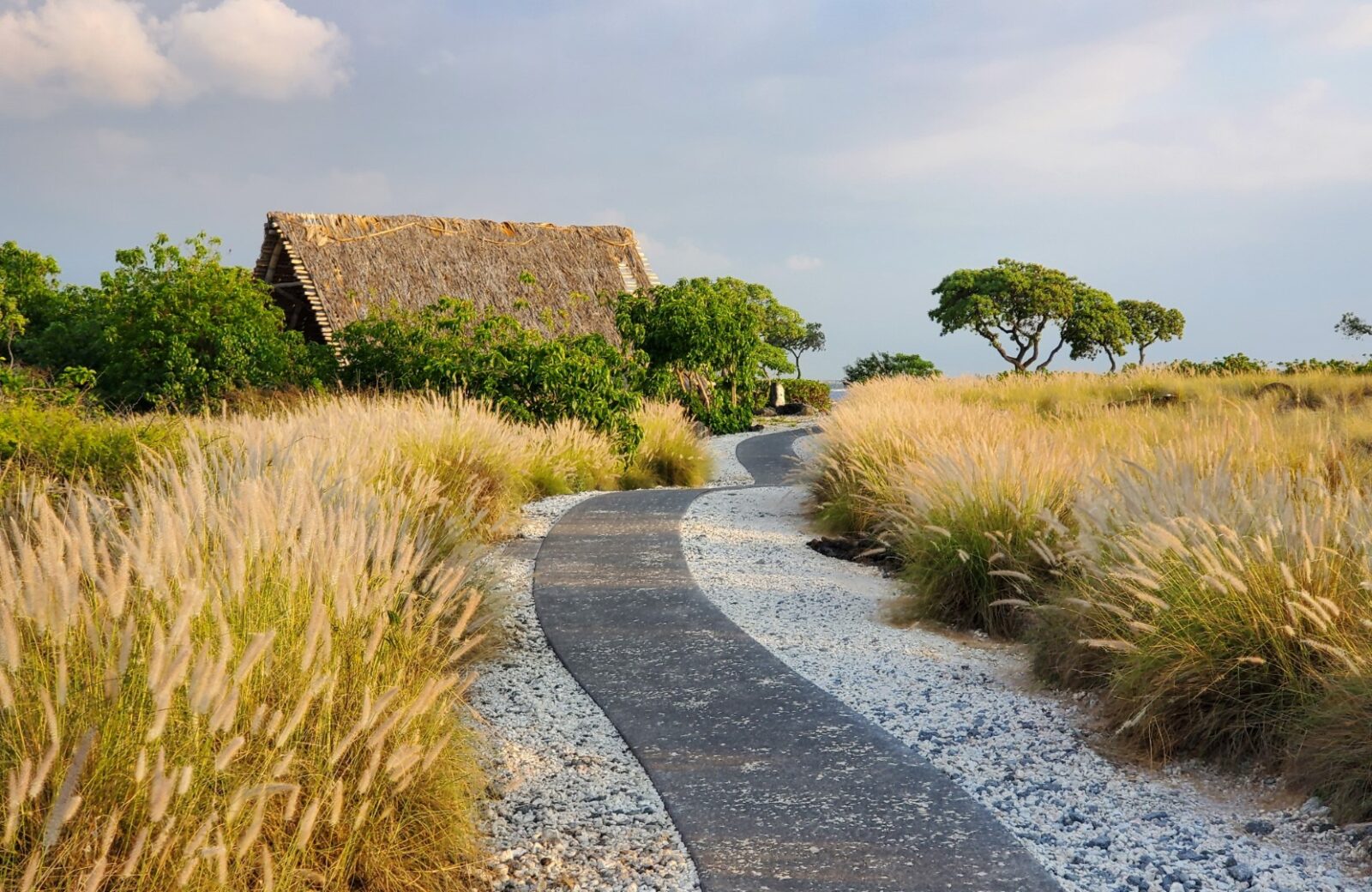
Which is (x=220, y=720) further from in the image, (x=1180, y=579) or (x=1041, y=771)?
(x=1180, y=579)

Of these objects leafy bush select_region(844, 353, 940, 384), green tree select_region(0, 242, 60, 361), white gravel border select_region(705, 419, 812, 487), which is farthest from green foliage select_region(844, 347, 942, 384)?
green tree select_region(0, 242, 60, 361)

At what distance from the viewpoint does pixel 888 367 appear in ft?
117

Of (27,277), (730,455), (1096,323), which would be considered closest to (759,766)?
(730,455)

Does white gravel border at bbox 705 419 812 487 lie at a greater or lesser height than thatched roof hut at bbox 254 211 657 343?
lesser

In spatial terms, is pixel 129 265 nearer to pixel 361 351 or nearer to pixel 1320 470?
pixel 361 351

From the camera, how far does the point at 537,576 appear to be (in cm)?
659

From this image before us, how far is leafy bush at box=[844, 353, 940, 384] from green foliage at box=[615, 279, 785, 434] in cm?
1263

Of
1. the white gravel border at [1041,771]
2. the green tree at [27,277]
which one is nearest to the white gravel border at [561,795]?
the white gravel border at [1041,771]

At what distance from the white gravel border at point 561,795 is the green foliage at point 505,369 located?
754 centimetres

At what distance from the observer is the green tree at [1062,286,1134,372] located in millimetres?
38781

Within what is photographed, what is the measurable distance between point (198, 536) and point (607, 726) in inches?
67.2

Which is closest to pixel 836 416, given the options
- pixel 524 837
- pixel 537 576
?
pixel 537 576

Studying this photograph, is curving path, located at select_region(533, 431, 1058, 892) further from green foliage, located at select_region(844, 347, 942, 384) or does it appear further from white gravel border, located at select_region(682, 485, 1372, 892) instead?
green foliage, located at select_region(844, 347, 942, 384)

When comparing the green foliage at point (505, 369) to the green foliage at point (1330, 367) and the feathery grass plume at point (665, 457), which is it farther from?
the green foliage at point (1330, 367)
